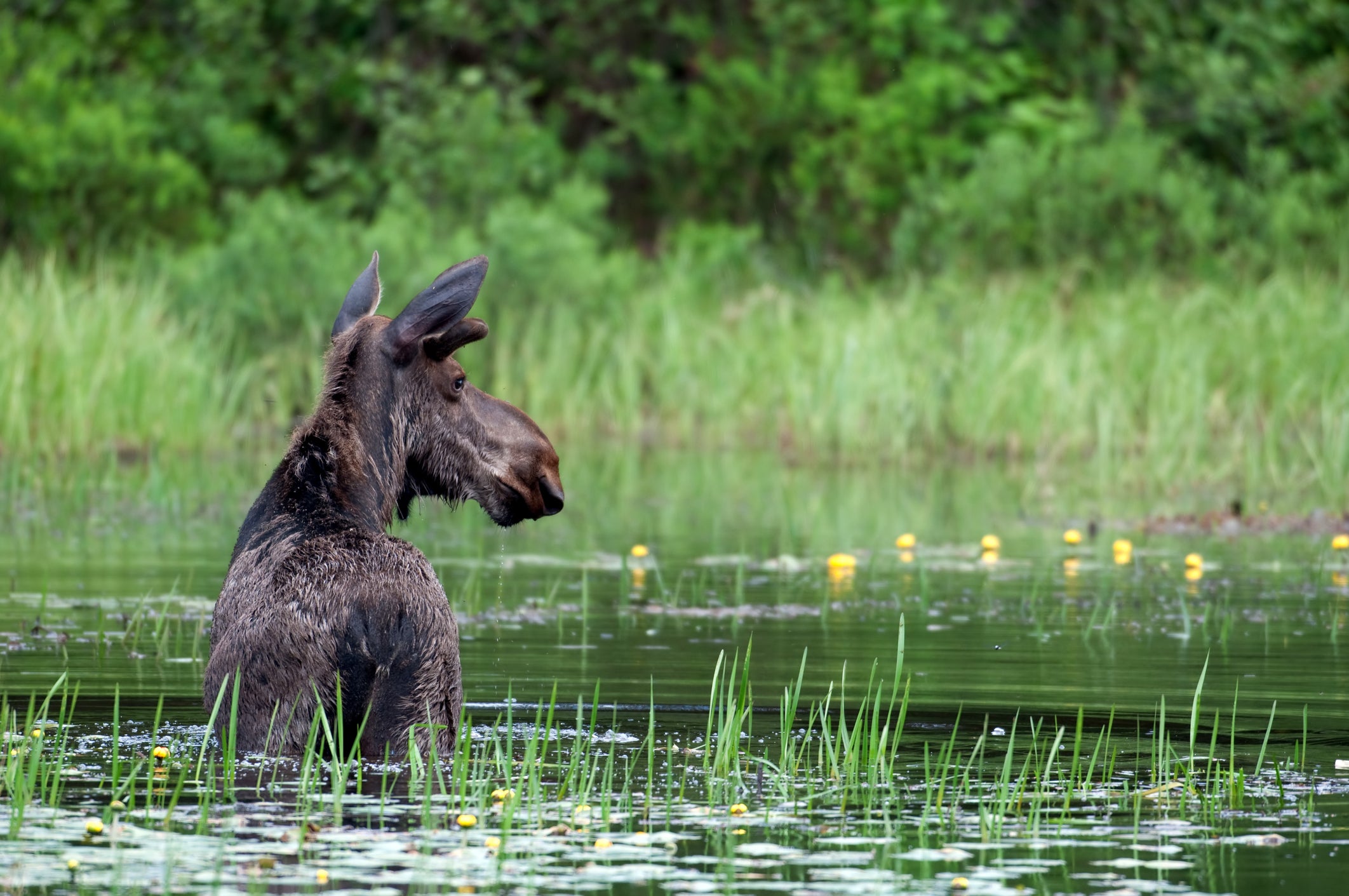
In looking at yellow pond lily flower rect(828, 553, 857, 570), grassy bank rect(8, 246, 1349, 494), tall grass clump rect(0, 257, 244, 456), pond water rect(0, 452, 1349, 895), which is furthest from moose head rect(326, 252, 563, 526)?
tall grass clump rect(0, 257, 244, 456)

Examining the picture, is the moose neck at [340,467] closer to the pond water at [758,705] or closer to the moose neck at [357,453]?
the moose neck at [357,453]

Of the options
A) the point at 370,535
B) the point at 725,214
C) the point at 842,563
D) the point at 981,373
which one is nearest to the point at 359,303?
the point at 370,535

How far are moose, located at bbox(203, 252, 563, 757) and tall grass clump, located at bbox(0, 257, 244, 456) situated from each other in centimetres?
969

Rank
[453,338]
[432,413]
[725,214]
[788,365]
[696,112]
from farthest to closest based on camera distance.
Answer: [725,214], [696,112], [788,365], [432,413], [453,338]

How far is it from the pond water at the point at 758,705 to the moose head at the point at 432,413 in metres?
0.80

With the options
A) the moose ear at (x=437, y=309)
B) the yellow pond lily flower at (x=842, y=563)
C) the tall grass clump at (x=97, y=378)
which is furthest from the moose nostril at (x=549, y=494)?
the tall grass clump at (x=97, y=378)

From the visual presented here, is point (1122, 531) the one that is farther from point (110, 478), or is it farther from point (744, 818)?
point (744, 818)

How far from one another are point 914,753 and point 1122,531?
23.3ft

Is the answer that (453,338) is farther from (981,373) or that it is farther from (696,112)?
(696,112)

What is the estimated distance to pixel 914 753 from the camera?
6992 mm

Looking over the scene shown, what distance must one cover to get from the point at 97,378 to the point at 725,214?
16.6 metres

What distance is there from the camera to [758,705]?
808cm

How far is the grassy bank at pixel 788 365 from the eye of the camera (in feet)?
54.1

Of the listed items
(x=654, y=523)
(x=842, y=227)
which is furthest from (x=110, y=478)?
(x=842, y=227)
